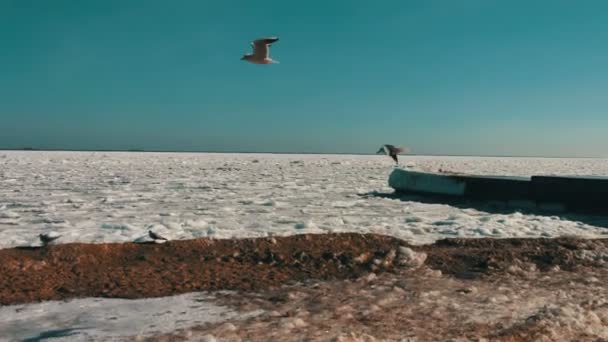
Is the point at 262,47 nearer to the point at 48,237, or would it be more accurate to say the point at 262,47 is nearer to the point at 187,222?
the point at 187,222

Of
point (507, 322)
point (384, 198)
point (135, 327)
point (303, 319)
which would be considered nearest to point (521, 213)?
point (384, 198)

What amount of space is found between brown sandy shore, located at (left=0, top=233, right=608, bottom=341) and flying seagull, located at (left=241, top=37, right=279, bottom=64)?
195 centimetres

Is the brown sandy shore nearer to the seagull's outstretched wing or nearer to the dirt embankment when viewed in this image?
the dirt embankment

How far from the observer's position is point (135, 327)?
2809mm

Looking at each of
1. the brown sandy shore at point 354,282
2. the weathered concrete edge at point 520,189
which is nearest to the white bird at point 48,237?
the brown sandy shore at point 354,282

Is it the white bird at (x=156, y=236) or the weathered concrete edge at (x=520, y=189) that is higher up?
the weathered concrete edge at (x=520, y=189)

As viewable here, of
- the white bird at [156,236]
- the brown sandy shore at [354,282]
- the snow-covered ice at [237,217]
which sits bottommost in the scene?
the brown sandy shore at [354,282]

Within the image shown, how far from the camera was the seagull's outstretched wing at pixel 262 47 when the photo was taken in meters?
5.61

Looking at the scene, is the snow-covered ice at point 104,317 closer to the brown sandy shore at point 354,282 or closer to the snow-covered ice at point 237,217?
the brown sandy shore at point 354,282

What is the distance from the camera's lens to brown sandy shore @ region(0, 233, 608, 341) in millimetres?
2803

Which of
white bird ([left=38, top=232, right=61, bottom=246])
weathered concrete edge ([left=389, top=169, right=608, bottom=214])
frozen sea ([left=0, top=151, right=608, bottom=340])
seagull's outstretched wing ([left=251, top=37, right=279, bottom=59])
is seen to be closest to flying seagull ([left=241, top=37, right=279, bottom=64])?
seagull's outstretched wing ([left=251, top=37, right=279, bottom=59])

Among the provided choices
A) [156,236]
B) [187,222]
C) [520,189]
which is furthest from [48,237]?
[520,189]

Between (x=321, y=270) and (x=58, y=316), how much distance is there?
1924 mm

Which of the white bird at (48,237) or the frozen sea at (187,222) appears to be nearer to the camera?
the frozen sea at (187,222)
